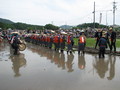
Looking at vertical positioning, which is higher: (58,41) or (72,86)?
(58,41)

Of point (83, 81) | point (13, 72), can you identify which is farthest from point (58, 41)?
point (83, 81)

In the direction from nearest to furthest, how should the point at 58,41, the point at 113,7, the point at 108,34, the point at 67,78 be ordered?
1. the point at 67,78
2. the point at 108,34
3. the point at 58,41
4. the point at 113,7

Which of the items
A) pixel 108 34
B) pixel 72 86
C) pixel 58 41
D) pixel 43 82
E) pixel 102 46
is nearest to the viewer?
pixel 72 86

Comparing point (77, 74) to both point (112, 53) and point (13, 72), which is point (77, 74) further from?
point (112, 53)

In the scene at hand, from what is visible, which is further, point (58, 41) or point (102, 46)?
point (58, 41)

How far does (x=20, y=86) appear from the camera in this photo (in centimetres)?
607

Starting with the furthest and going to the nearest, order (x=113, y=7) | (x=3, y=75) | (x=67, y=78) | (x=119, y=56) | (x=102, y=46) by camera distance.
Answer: (x=113, y=7)
(x=119, y=56)
(x=102, y=46)
(x=3, y=75)
(x=67, y=78)

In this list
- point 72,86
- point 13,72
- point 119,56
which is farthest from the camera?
point 119,56

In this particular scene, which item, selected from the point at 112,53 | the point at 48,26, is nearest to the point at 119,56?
the point at 112,53

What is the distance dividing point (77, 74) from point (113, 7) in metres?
53.1

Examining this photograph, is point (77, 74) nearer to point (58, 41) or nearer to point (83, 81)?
point (83, 81)

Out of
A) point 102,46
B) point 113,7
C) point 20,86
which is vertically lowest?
point 20,86

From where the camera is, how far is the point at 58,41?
16.0 m

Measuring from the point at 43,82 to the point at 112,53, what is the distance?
7.74 metres
